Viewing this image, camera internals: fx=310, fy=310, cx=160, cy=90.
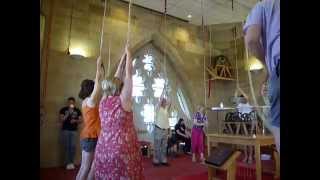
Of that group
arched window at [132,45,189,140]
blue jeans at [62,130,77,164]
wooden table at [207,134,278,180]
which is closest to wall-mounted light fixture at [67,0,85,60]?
arched window at [132,45,189,140]

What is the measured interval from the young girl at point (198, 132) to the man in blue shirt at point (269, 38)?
3.16ft

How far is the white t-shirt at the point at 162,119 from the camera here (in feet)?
6.08

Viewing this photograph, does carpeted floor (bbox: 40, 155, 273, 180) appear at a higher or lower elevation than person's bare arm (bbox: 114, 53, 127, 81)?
lower

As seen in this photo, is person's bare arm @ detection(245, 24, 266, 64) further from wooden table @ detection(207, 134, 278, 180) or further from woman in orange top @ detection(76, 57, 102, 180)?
woman in orange top @ detection(76, 57, 102, 180)

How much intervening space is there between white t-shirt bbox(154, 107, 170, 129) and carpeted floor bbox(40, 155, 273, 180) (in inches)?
8.0

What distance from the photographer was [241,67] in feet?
5.81

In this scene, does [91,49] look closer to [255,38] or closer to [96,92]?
[96,92]

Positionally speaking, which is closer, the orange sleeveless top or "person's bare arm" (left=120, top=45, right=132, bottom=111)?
"person's bare arm" (left=120, top=45, right=132, bottom=111)

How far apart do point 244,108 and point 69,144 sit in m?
1.12

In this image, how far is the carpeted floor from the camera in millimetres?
1623

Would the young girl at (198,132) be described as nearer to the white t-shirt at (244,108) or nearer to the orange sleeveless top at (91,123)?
the white t-shirt at (244,108)

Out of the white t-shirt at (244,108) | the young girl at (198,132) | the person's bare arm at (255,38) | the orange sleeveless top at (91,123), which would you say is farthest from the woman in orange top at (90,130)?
the person's bare arm at (255,38)
